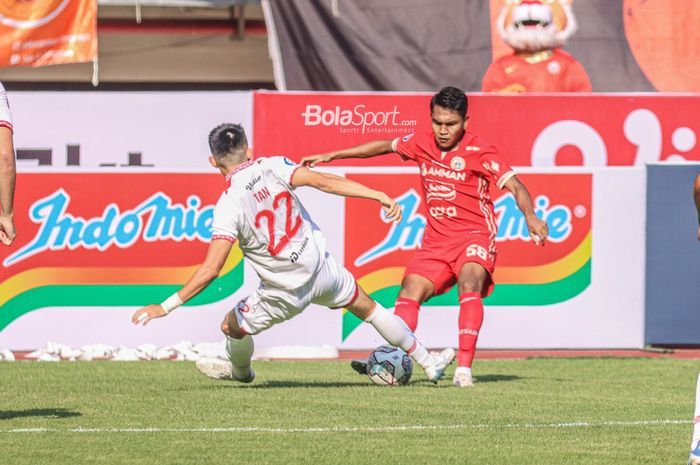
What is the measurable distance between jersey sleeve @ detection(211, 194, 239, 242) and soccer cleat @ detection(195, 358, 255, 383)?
3.88 ft

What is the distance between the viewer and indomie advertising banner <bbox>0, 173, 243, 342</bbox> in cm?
1272

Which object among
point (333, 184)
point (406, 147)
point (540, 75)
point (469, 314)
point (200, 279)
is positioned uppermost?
point (540, 75)

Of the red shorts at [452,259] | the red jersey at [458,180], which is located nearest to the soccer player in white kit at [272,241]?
the red shorts at [452,259]

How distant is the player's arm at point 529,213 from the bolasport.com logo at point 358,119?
4.26m

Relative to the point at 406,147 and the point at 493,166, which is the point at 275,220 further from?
the point at 493,166

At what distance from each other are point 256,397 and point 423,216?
3.91m

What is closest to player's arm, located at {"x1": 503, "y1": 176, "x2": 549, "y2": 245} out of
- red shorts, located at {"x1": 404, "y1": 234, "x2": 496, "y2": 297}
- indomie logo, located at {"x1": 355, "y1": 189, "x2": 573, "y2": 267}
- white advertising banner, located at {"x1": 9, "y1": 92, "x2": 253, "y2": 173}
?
red shorts, located at {"x1": 404, "y1": 234, "x2": 496, "y2": 297}

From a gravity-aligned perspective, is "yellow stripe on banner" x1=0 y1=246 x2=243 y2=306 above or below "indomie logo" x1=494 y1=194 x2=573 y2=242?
below

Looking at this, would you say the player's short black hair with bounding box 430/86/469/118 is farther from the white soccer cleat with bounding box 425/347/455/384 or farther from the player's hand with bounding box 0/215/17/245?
the player's hand with bounding box 0/215/17/245

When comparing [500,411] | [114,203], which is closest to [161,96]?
[114,203]

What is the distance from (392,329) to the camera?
9719 mm

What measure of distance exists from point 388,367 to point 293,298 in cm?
96

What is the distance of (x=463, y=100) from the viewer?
1004 centimetres

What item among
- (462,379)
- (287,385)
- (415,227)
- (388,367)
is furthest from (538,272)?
(287,385)
